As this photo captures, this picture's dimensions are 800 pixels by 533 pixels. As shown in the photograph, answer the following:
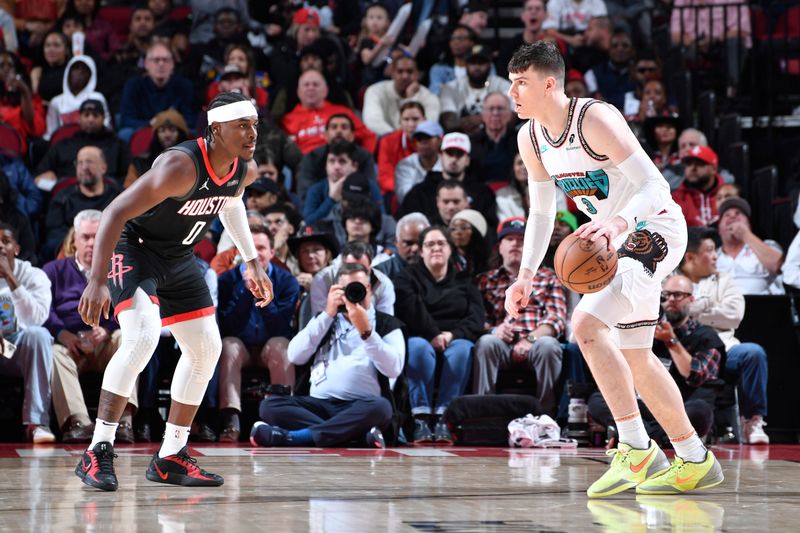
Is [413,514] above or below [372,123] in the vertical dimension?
below

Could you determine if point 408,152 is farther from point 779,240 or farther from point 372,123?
point 779,240

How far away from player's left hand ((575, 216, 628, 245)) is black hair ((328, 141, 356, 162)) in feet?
17.4

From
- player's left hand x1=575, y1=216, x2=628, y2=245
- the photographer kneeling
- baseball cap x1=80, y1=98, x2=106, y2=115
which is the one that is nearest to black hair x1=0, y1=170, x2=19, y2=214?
baseball cap x1=80, y1=98, x2=106, y2=115

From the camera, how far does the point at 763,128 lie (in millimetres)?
10617

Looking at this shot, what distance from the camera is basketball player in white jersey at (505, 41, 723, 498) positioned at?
412 cm

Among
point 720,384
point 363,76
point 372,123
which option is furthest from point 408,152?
point 720,384

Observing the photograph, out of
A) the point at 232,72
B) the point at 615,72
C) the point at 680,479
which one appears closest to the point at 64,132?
the point at 232,72

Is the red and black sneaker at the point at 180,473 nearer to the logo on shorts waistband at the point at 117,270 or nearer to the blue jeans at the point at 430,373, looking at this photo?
the logo on shorts waistband at the point at 117,270

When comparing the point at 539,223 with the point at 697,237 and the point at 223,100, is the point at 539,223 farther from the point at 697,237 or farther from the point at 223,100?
the point at 697,237

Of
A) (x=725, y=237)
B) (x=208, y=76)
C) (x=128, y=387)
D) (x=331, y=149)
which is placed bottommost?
(x=128, y=387)

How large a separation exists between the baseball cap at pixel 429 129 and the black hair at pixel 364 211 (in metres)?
1.28

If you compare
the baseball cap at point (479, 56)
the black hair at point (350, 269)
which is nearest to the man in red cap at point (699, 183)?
the baseball cap at point (479, 56)

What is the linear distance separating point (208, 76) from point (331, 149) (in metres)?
2.44

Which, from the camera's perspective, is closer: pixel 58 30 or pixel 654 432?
pixel 654 432
